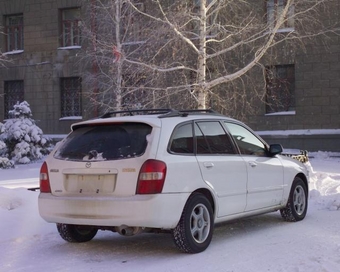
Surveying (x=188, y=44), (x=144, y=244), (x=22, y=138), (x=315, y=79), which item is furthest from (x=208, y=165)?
(x=315, y=79)

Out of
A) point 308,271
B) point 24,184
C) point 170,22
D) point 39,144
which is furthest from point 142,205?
point 39,144

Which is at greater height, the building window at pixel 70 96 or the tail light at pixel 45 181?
the building window at pixel 70 96

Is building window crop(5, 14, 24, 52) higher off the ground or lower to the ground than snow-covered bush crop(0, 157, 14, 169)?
higher

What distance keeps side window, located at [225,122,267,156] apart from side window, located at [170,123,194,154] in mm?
902

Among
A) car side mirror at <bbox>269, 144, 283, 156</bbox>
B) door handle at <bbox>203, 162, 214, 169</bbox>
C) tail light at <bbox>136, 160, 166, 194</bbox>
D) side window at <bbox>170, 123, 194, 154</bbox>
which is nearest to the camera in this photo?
tail light at <bbox>136, 160, 166, 194</bbox>

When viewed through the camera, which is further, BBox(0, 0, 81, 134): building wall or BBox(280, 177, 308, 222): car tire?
BBox(0, 0, 81, 134): building wall

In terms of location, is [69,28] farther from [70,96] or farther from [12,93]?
[12,93]

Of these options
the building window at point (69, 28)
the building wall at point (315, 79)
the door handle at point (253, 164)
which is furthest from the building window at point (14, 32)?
the door handle at point (253, 164)

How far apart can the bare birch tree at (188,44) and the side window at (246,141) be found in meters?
7.36

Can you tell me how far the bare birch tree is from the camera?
15288 millimetres

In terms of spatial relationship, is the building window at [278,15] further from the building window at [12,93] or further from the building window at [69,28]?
the building window at [12,93]

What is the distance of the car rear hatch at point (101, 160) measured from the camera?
5.88 m

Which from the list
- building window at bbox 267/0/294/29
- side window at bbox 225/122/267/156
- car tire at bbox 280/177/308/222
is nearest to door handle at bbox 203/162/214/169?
side window at bbox 225/122/267/156

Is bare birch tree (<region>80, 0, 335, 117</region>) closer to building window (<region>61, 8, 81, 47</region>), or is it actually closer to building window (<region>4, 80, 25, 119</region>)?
building window (<region>61, 8, 81, 47</region>)
